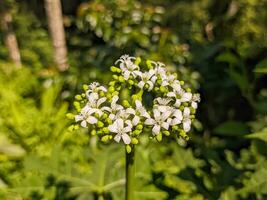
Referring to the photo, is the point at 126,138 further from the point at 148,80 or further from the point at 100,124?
the point at 148,80

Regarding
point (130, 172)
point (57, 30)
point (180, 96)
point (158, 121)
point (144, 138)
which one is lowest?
point (130, 172)

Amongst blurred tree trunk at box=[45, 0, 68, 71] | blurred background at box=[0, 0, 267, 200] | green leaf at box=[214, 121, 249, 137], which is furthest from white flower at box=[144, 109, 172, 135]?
blurred tree trunk at box=[45, 0, 68, 71]

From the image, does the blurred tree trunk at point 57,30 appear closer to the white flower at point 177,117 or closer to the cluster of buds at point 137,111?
the cluster of buds at point 137,111

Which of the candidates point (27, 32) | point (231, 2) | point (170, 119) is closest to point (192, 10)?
point (231, 2)

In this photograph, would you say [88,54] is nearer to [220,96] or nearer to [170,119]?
[220,96]

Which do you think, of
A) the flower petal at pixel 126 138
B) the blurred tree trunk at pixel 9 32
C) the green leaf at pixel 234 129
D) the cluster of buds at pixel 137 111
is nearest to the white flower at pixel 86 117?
the cluster of buds at pixel 137 111

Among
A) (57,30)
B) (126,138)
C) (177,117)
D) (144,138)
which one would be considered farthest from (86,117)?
(57,30)

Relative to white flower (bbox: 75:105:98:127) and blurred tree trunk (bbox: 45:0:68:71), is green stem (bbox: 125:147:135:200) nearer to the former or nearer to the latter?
white flower (bbox: 75:105:98:127)
